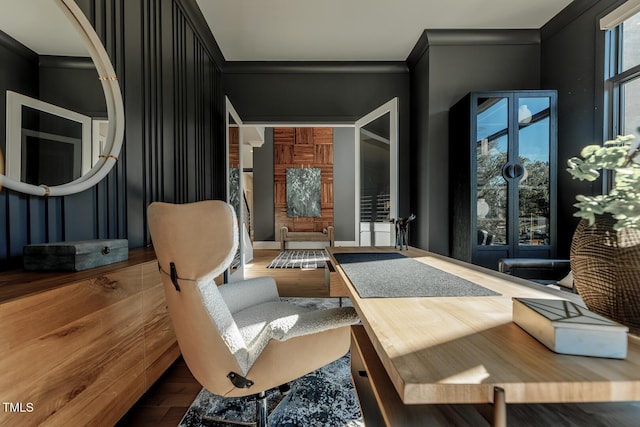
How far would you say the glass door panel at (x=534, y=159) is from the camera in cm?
271

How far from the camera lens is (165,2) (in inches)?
87.8

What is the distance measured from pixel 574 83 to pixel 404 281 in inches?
117

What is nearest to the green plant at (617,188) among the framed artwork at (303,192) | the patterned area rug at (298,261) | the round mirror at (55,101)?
the round mirror at (55,101)

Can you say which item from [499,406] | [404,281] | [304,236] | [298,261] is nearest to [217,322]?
[404,281]

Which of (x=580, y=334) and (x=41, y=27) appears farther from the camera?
(x=41, y=27)

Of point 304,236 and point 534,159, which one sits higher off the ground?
point 534,159

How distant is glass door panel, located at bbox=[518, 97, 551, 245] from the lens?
8.89 feet

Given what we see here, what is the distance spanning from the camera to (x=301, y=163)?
745 centimetres

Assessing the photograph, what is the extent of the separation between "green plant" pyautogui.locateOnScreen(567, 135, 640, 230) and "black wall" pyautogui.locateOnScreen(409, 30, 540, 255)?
8.14 ft

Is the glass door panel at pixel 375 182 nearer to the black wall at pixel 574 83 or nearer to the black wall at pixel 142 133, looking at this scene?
the black wall at pixel 574 83

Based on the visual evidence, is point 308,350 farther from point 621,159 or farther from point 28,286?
point 621,159

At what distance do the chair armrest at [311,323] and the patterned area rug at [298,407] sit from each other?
1.87ft

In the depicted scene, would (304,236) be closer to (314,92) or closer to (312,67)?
(314,92)

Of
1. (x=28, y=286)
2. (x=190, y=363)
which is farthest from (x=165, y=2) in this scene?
(x=190, y=363)
